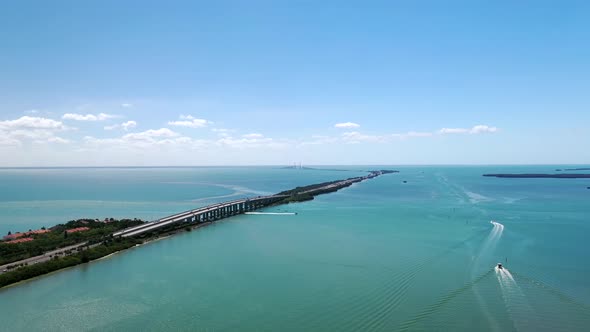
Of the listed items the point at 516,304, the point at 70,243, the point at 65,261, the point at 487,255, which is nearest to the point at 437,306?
the point at 516,304

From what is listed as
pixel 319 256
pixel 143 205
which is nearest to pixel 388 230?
pixel 319 256

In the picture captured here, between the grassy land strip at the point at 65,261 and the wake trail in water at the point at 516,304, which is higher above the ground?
the grassy land strip at the point at 65,261

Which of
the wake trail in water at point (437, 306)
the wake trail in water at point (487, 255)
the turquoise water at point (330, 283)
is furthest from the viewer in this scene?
the wake trail in water at point (487, 255)

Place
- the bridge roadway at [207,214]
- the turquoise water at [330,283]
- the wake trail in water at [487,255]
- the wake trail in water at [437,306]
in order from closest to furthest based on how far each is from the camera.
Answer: the wake trail in water at [437,306] < the turquoise water at [330,283] < the wake trail in water at [487,255] < the bridge roadway at [207,214]

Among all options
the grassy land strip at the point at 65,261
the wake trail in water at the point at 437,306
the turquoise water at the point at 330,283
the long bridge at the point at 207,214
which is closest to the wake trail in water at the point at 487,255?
the turquoise water at the point at 330,283

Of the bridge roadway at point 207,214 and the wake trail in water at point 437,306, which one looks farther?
the bridge roadway at point 207,214

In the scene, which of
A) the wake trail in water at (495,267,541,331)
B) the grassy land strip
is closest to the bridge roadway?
the grassy land strip

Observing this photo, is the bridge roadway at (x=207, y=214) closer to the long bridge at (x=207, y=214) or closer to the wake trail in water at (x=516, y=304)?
the long bridge at (x=207, y=214)

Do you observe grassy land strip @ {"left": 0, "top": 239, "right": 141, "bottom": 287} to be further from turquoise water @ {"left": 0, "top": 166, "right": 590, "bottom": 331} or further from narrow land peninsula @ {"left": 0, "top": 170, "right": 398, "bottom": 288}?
turquoise water @ {"left": 0, "top": 166, "right": 590, "bottom": 331}
